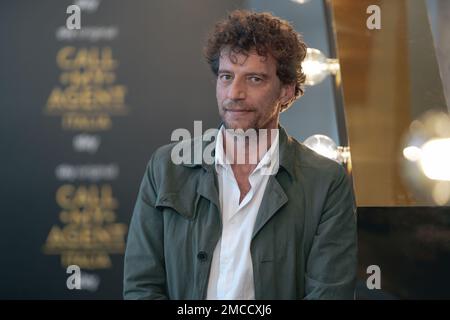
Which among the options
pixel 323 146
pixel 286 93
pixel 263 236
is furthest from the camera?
pixel 323 146

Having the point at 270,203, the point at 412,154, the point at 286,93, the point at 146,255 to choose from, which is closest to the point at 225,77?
the point at 286,93

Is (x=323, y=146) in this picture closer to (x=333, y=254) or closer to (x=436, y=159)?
(x=436, y=159)

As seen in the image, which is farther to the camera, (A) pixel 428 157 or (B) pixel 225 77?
(A) pixel 428 157

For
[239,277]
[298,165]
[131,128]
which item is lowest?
[239,277]

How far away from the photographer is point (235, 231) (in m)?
1.45

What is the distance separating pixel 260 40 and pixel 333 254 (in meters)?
0.58

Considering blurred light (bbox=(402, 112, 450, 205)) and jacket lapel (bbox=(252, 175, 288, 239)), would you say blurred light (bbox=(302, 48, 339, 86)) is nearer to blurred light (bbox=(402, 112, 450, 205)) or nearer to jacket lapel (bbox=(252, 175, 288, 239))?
blurred light (bbox=(402, 112, 450, 205))

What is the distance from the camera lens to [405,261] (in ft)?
8.31

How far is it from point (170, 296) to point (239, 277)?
197mm

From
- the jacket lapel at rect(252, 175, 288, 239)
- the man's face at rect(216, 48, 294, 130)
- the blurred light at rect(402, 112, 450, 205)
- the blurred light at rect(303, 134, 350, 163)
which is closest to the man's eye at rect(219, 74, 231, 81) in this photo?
the man's face at rect(216, 48, 294, 130)

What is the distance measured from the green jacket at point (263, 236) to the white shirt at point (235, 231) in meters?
0.02

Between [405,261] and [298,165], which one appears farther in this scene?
[405,261]
